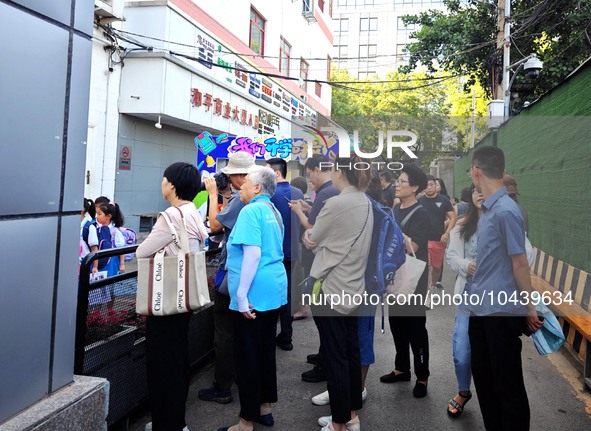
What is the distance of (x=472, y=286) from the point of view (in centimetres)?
311

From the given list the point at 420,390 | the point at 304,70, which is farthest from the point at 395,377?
the point at 304,70

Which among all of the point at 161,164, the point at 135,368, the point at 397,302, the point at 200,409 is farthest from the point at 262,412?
the point at 161,164

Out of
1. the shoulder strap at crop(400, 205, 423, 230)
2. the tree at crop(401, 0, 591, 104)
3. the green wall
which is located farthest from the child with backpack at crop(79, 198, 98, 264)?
the tree at crop(401, 0, 591, 104)

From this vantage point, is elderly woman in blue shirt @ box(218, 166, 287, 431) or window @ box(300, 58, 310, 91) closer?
elderly woman in blue shirt @ box(218, 166, 287, 431)

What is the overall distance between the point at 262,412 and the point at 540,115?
5.65 meters

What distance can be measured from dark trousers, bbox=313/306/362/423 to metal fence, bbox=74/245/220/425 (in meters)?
1.32

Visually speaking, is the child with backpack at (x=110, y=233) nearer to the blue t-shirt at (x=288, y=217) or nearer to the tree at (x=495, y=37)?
the blue t-shirt at (x=288, y=217)

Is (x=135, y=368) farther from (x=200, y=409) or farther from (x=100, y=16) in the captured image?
(x=100, y=16)

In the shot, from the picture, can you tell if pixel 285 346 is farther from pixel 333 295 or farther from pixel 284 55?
pixel 284 55

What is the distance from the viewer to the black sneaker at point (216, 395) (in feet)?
12.6

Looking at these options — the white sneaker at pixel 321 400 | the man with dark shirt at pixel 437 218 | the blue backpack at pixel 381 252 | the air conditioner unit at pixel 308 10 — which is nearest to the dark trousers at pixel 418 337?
the blue backpack at pixel 381 252

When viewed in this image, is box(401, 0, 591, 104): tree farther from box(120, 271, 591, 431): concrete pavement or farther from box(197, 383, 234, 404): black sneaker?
box(197, 383, 234, 404): black sneaker

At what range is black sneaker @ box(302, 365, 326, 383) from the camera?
430 cm

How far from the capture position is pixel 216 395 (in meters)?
3.86
